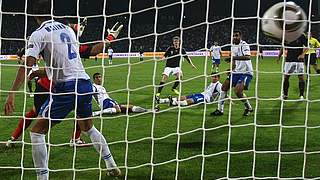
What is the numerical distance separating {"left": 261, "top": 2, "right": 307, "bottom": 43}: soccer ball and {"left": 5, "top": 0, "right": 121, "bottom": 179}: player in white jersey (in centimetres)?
198

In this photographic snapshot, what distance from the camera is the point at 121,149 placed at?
651 cm

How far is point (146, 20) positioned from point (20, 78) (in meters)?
28.2

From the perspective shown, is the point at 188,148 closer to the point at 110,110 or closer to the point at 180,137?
the point at 180,137

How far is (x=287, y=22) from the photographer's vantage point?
517 centimetres

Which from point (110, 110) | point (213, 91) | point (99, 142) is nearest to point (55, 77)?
point (99, 142)

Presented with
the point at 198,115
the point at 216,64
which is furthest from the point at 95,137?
the point at 216,64

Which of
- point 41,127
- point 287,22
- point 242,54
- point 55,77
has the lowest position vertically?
point 41,127

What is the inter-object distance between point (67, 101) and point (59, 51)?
473 millimetres

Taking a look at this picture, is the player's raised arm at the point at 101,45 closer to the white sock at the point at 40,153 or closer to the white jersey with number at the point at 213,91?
the white sock at the point at 40,153

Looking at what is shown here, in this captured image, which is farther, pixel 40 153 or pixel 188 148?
pixel 188 148

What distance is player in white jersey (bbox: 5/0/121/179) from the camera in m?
4.53

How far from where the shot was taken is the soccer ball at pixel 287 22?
5.16 metres

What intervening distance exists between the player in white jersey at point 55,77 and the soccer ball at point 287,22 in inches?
78.1

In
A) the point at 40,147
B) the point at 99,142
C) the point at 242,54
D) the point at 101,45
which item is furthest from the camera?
the point at 242,54
